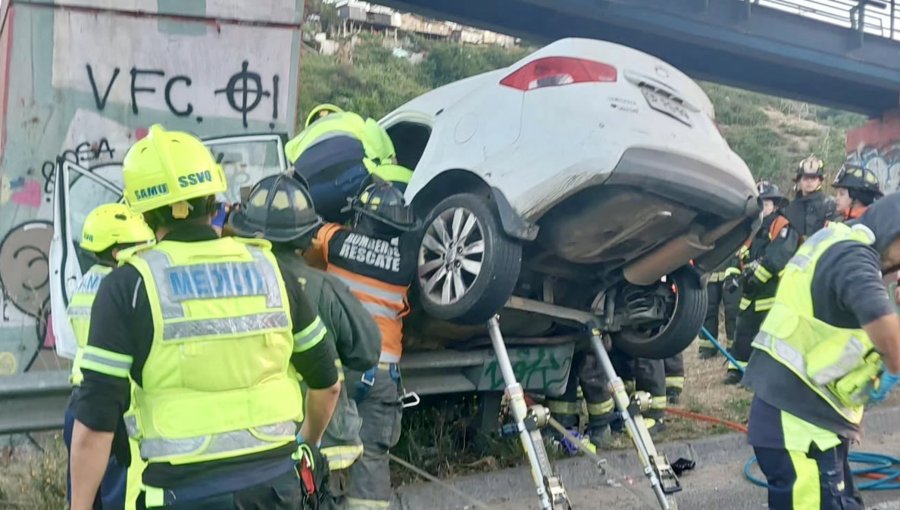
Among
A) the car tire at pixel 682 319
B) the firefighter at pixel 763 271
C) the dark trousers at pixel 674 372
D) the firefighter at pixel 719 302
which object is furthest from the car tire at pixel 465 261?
the firefighter at pixel 719 302

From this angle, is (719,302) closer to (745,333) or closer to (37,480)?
(745,333)

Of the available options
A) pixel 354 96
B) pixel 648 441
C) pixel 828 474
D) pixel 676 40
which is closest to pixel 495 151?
pixel 648 441

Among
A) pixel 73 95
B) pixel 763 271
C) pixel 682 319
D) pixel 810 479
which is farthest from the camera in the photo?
pixel 763 271

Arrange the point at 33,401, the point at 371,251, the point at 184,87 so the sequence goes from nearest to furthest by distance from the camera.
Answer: the point at 33,401 < the point at 371,251 < the point at 184,87

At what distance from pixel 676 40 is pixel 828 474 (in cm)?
1330

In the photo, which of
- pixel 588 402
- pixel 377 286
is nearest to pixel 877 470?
pixel 588 402

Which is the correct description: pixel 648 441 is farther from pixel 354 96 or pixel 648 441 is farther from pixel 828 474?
pixel 354 96

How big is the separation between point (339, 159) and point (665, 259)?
1.77 meters

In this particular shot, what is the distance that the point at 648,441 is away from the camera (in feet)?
15.7

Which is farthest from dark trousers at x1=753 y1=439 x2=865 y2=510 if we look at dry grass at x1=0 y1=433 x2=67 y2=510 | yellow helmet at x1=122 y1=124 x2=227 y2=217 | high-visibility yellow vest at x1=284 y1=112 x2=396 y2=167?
dry grass at x1=0 y1=433 x2=67 y2=510

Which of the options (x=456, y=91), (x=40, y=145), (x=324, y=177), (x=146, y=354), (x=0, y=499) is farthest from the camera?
(x=40, y=145)

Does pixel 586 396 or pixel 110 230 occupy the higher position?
pixel 110 230

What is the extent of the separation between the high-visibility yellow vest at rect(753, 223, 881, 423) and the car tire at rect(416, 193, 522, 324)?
1283 millimetres

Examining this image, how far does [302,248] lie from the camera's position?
371cm
